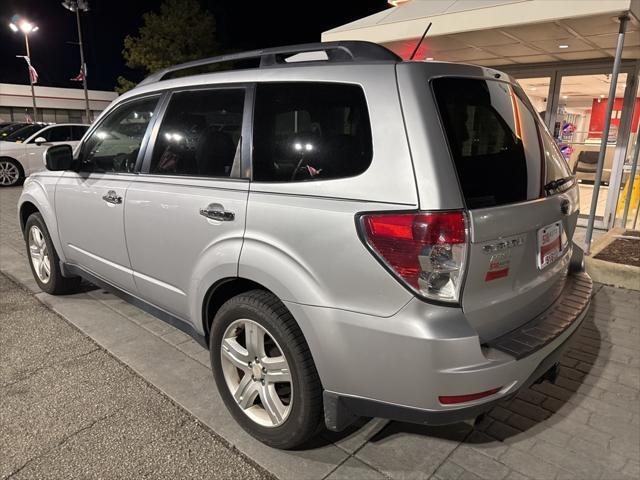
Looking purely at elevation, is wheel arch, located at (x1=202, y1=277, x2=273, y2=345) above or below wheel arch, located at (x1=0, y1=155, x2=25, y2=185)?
above

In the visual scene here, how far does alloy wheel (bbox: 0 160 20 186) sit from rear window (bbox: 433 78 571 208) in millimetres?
13710

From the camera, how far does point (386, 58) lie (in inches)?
84.6

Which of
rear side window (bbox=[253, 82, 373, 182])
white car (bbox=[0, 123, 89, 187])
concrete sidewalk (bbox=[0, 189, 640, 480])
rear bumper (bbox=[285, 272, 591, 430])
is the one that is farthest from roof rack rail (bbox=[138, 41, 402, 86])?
white car (bbox=[0, 123, 89, 187])

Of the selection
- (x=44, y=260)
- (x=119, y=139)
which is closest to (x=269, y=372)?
(x=119, y=139)

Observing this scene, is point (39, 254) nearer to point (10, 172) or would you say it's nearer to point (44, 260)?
point (44, 260)

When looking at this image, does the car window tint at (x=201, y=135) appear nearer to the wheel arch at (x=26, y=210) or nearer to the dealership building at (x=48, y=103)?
the wheel arch at (x=26, y=210)

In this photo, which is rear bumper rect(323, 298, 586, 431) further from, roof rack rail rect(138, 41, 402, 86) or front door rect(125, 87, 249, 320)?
roof rack rail rect(138, 41, 402, 86)

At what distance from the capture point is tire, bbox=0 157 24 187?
1266 centimetres

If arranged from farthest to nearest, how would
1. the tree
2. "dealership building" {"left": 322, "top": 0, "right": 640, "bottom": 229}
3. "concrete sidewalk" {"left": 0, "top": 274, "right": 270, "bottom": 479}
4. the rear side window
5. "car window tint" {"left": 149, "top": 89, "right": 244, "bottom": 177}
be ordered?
the tree → "dealership building" {"left": 322, "top": 0, "right": 640, "bottom": 229} → "car window tint" {"left": 149, "top": 89, "right": 244, "bottom": 177} → "concrete sidewalk" {"left": 0, "top": 274, "right": 270, "bottom": 479} → the rear side window

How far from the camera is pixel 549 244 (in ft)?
7.80

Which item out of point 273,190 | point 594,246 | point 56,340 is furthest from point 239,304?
point 594,246

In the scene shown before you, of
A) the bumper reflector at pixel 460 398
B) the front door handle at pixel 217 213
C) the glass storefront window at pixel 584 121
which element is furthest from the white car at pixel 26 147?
the bumper reflector at pixel 460 398

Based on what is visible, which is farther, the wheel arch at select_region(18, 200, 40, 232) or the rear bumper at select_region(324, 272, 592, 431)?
the wheel arch at select_region(18, 200, 40, 232)

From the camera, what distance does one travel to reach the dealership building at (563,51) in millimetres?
5949
